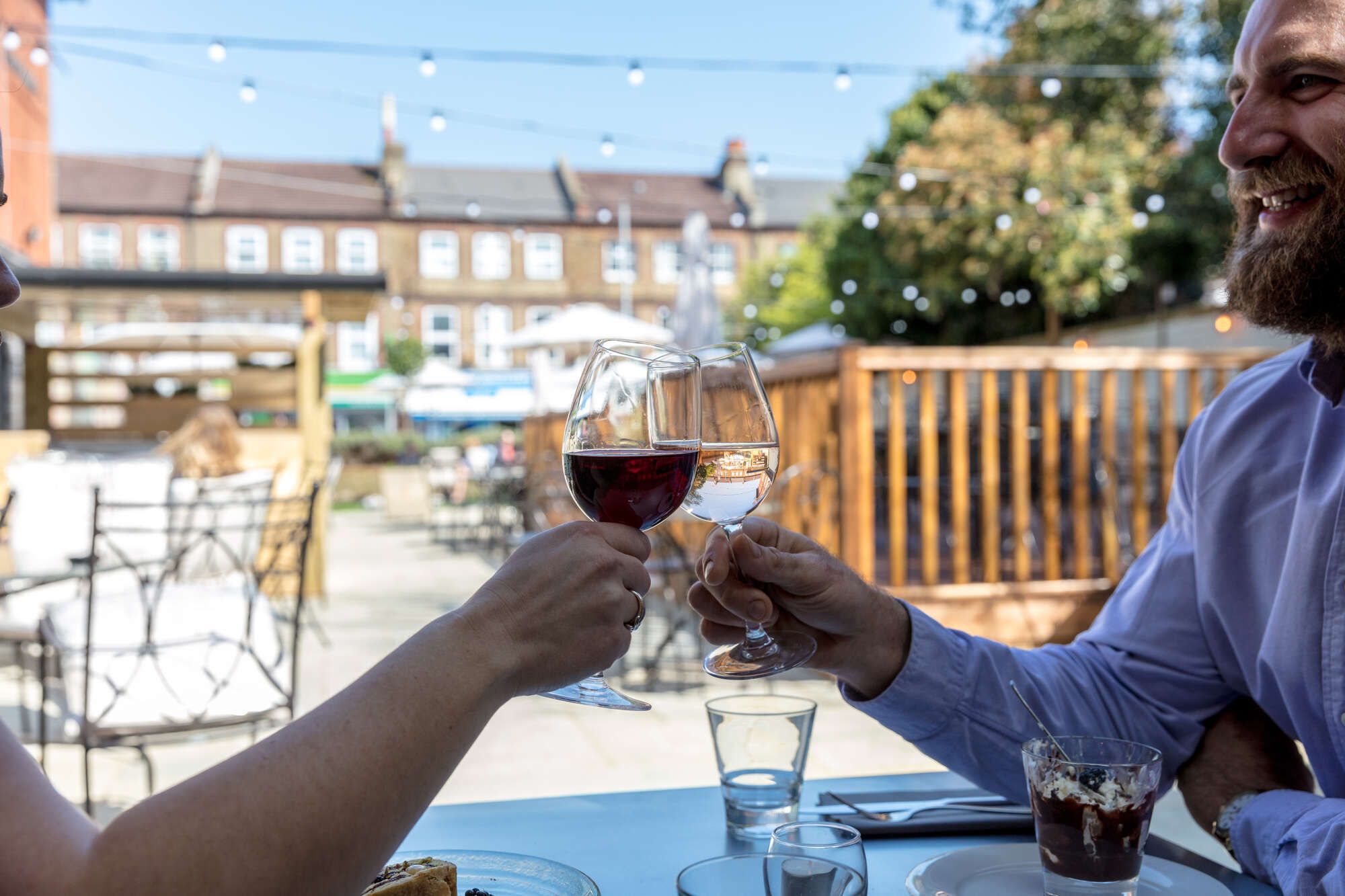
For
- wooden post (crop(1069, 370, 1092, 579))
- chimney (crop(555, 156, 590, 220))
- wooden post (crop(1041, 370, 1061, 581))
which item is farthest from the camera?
chimney (crop(555, 156, 590, 220))

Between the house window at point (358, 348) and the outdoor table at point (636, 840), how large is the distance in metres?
35.1

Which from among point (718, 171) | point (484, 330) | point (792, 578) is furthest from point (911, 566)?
point (718, 171)

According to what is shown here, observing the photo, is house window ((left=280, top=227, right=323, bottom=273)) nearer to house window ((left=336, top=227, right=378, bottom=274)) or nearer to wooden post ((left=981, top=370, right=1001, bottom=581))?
house window ((left=336, top=227, right=378, bottom=274))

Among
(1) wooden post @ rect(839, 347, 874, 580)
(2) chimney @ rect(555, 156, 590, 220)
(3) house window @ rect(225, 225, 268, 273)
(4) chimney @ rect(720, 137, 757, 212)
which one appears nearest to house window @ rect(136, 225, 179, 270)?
(3) house window @ rect(225, 225, 268, 273)

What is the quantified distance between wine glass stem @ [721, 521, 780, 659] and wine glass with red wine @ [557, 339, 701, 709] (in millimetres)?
141

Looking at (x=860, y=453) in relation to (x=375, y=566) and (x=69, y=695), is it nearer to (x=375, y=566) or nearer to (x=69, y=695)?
(x=69, y=695)

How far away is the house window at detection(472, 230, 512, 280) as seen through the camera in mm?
36656

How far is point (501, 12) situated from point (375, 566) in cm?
1710

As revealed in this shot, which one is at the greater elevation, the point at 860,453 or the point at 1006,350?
the point at 1006,350

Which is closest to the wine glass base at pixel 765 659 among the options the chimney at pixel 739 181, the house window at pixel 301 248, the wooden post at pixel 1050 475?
the wooden post at pixel 1050 475

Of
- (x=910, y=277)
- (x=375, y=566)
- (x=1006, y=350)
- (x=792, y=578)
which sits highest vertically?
(x=910, y=277)

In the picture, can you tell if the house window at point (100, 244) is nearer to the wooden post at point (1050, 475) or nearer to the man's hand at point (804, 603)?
the wooden post at point (1050, 475)

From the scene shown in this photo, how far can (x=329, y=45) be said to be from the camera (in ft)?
27.5

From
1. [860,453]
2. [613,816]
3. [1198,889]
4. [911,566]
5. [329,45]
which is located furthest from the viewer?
[329,45]
